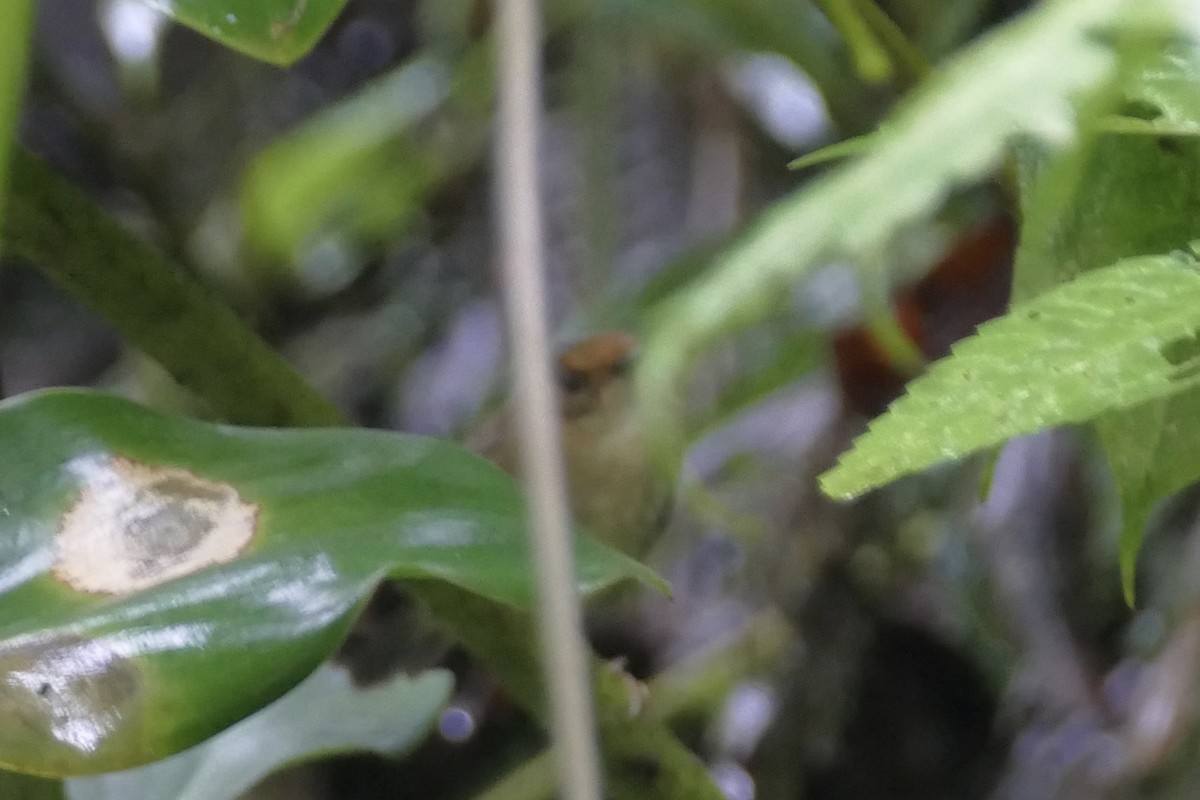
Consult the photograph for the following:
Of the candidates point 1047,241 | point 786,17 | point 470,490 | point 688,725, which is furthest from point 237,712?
point 688,725

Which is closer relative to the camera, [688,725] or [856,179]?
A: [856,179]

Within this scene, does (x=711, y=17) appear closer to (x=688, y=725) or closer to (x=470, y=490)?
(x=470, y=490)

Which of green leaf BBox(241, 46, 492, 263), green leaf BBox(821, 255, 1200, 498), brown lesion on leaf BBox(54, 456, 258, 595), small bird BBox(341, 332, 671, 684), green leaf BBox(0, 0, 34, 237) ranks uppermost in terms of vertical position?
green leaf BBox(241, 46, 492, 263)

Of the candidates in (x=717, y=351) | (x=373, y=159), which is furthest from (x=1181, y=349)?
(x=373, y=159)

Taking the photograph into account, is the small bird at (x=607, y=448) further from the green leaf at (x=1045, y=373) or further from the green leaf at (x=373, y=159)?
the green leaf at (x=1045, y=373)

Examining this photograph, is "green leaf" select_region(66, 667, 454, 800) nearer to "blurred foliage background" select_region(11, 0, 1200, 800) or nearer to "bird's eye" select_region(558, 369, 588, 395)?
"blurred foliage background" select_region(11, 0, 1200, 800)

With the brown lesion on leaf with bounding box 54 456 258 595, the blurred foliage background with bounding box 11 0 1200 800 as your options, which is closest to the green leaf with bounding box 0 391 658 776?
the brown lesion on leaf with bounding box 54 456 258 595
